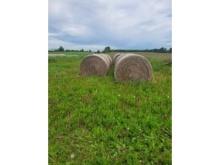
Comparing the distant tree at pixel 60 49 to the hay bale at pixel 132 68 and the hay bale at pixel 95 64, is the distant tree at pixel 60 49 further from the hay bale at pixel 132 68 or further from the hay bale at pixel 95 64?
the hay bale at pixel 132 68

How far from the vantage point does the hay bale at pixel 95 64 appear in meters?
2.64

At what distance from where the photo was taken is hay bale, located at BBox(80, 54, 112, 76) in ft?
8.67

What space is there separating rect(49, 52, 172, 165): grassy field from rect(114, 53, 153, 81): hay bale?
0.36ft

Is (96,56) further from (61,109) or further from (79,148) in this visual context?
(79,148)

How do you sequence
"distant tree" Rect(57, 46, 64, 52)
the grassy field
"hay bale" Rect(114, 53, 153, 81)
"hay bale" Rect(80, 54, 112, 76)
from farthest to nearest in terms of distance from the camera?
1. "hay bale" Rect(114, 53, 153, 81)
2. "hay bale" Rect(80, 54, 112, 76)
3. "distant tree" Rect(57, 46, 64, 52)
4. the grassy field

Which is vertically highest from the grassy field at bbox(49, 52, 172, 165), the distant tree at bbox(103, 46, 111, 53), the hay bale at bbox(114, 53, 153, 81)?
the distant tree at bbox(103, 46, 111, 53)

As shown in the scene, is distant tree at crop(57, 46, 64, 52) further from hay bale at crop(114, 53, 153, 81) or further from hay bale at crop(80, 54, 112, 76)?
hay bale at crop(114, 53, 153, 81)

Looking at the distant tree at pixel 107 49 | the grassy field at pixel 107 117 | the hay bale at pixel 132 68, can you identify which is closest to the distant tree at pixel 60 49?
the grassy field at pixel 107 117

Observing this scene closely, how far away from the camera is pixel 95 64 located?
2.80 meters

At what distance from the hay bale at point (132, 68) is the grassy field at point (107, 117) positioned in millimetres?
109

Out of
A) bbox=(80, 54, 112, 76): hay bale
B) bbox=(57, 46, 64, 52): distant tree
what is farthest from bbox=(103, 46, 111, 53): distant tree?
bbox=(57, 46, 64, 52): distant tree
